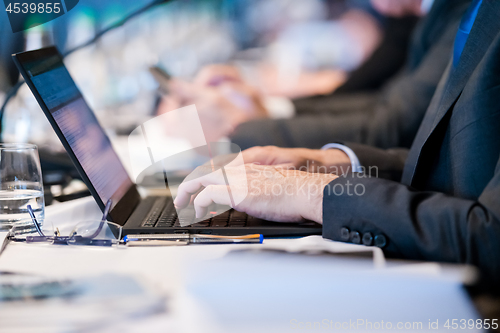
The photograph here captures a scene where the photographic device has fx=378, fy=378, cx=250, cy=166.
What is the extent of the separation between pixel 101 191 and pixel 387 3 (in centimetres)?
220

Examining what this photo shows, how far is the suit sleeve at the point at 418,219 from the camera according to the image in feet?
1.27

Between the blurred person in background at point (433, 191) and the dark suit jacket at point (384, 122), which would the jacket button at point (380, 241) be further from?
the dark suit jacket at point (384, 122)

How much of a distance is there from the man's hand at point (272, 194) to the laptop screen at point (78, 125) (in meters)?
0.14

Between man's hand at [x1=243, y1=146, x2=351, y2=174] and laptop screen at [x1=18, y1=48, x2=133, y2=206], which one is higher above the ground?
laptop screen at [x1=18, y1=48, x2=133, y2=206]

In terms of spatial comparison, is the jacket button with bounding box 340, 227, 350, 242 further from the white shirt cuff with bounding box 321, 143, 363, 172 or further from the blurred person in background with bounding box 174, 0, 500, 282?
the white shirt cuff with bounding box 321, 143, 363, 172

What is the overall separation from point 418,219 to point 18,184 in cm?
52

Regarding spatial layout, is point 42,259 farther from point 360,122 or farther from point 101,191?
point 360,122

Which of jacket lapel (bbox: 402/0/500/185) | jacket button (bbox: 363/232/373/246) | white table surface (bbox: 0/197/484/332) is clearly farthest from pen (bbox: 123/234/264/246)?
jacket lapel (bbox: 402/0/500/185)

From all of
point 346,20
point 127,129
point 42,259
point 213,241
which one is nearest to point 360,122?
point 127,129

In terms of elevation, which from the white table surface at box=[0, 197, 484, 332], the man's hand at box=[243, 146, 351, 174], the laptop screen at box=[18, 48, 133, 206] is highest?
the laptop screen at box=[18, 48, 133, 206]

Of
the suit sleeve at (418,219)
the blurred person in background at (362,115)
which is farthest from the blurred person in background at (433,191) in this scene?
the blurred person in background at (362,115)

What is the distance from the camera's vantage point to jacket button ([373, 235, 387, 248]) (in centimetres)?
43

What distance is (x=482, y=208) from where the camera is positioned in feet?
1.31

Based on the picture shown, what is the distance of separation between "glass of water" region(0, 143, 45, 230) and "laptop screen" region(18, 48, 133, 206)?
2.9 inches
